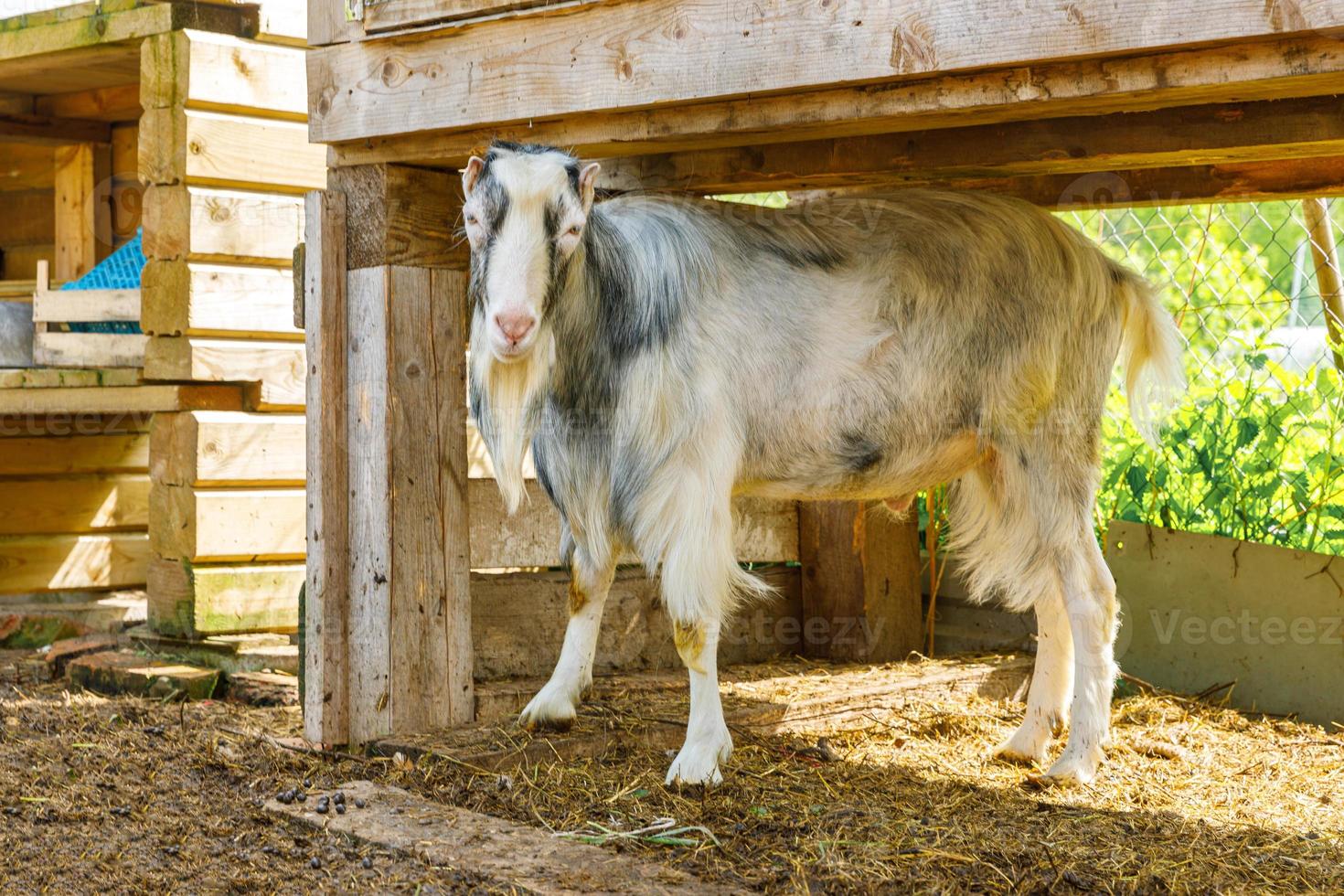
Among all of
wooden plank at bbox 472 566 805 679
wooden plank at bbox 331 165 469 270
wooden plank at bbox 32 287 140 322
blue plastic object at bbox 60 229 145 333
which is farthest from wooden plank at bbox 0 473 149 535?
wooden plank at bbox 331 165 469 270

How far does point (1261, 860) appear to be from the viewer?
3480 millimetres

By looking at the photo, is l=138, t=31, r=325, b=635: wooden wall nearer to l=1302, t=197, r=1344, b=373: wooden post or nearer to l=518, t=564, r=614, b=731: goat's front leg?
l=518, t=564, r=614, b=731: goat's front leg

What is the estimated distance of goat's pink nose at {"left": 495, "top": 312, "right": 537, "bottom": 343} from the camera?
354cm

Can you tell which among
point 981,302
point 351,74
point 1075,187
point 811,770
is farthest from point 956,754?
point 351,74

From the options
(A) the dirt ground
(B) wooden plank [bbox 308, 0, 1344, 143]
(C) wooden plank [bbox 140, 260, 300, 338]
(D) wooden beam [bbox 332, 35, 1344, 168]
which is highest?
(B) wooden plank [bbox 308, 0, 1344, 143]

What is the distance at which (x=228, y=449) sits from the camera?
19.5 ft

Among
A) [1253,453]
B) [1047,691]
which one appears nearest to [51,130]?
[1047,691]

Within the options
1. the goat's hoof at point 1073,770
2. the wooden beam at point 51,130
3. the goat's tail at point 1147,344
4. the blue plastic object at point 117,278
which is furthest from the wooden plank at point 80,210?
the goat's hoof at point 1073,770

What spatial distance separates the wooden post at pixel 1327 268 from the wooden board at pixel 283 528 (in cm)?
209

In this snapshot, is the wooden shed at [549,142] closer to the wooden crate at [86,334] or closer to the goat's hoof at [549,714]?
the goat's hoof at [549,714]

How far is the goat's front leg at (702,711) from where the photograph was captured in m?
3.89

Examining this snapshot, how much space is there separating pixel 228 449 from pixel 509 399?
2.51 m

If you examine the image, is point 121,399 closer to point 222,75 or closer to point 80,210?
point 222,75

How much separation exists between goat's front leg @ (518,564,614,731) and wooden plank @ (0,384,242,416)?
7.91 ft
